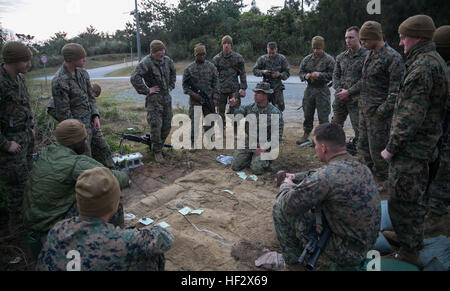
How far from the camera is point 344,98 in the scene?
213 inches

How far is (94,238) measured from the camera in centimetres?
199

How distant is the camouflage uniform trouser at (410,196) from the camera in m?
2.86

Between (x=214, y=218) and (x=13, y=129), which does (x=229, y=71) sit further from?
(x=13, y=129)

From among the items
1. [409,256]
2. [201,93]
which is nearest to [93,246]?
[409,256]

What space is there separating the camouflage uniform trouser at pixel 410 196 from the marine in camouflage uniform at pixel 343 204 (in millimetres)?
568

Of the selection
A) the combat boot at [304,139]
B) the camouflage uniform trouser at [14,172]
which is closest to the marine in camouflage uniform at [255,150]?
the combat boot at [304,139]

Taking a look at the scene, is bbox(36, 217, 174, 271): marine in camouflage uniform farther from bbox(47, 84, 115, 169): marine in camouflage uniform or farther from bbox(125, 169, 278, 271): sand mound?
bbox(47, 84, 115, 169): marine in camouflage uniform

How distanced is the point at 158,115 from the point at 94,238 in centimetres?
390

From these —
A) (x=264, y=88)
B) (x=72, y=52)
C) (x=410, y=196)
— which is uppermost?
(x=72, y=52)

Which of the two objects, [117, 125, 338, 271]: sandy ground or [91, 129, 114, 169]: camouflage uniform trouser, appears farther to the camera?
[91, 129, 114, 169]: camouflage uniform trouser

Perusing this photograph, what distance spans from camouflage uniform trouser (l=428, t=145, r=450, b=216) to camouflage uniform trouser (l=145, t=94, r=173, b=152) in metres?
4.22

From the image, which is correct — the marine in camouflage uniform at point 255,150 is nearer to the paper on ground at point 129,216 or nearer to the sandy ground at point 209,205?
the sandy ground at point 209,205

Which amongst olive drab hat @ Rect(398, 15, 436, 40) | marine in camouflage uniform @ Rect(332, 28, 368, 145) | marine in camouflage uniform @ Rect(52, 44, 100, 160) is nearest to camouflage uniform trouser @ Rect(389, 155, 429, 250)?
olive drab hat @ Rect(398, 15, 436, 40)

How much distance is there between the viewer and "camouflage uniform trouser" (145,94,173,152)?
566cm
